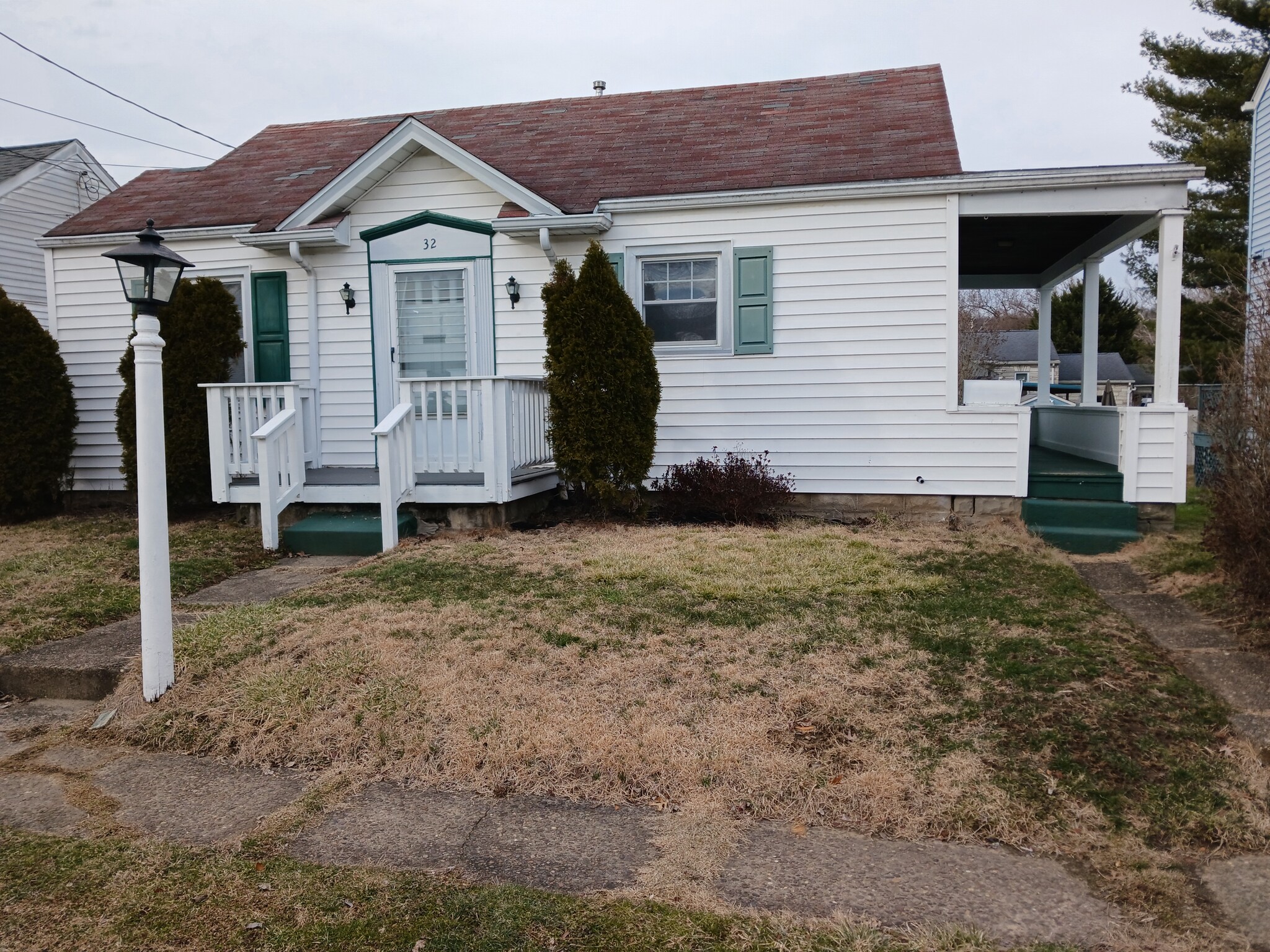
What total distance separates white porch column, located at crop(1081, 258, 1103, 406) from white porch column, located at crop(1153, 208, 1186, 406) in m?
2.25

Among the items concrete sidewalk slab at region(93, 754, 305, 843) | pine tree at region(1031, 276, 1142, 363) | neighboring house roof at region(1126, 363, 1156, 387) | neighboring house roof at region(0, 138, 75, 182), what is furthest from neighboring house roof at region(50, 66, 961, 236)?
neighboring house roof at region(1126, 363, 1156, 387)

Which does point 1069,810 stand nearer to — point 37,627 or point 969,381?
point 37,627

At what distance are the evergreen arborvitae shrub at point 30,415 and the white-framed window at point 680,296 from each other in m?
6.55

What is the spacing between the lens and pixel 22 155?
16.8m

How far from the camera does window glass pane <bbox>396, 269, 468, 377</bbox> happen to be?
9523 millimetres

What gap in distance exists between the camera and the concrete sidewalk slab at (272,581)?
20.4ft

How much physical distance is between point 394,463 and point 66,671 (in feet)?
10.5

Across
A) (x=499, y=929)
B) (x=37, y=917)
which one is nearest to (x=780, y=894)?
(x=499, y=929)

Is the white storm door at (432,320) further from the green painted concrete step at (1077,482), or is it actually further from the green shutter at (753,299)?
the green painted concrete step at (1077,482)

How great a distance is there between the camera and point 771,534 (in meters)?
7.60

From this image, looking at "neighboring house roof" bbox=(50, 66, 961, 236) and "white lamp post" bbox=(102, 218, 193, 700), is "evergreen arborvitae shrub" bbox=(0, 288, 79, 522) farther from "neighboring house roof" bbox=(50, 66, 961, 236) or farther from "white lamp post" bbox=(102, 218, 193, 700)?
"white lamp post" bbox=(102, 218, 193, 700)

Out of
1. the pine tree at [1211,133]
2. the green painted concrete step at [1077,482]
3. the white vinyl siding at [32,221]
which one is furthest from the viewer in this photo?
the pine tree at [1211,133]

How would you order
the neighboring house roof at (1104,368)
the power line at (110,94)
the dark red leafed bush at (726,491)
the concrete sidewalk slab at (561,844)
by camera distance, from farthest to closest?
the neighboring house roof at (1104,368) → the power line at (110,94) → the dark red leafed bush at (726,491) → the concrete sidewalk slab at (561,844)

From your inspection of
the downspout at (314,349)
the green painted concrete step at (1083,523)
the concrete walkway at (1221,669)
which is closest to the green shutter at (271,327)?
the downspout at (314,349)
